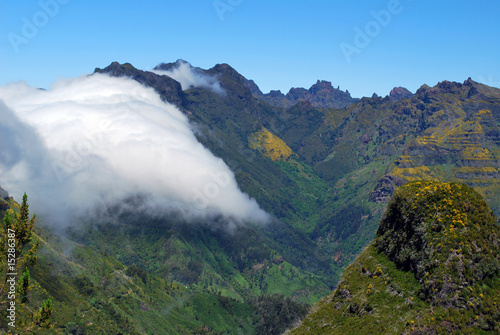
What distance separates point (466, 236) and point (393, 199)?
32.5 metres

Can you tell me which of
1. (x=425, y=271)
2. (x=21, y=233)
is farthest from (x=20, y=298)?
(x=425, y=271)

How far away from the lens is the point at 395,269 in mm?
131500

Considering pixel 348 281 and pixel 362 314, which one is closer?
pixel 362 314

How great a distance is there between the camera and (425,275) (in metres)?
118

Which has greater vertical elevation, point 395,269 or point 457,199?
point 457,199

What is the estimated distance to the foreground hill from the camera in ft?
352

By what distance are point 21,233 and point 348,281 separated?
106261 mm

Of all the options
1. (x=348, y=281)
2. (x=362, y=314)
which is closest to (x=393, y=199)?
(x=348, y=281)

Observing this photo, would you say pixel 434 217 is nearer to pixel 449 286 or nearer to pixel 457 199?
pixel 457 199

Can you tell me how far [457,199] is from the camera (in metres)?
123

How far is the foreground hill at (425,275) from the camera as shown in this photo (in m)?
107

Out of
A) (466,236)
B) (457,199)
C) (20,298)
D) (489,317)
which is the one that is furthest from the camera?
(457,199)

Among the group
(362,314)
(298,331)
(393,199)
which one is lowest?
(298,331)

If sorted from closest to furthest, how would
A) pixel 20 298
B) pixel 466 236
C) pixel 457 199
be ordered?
pixel 20 298 → pixel 466 236 → pixel 457 199
